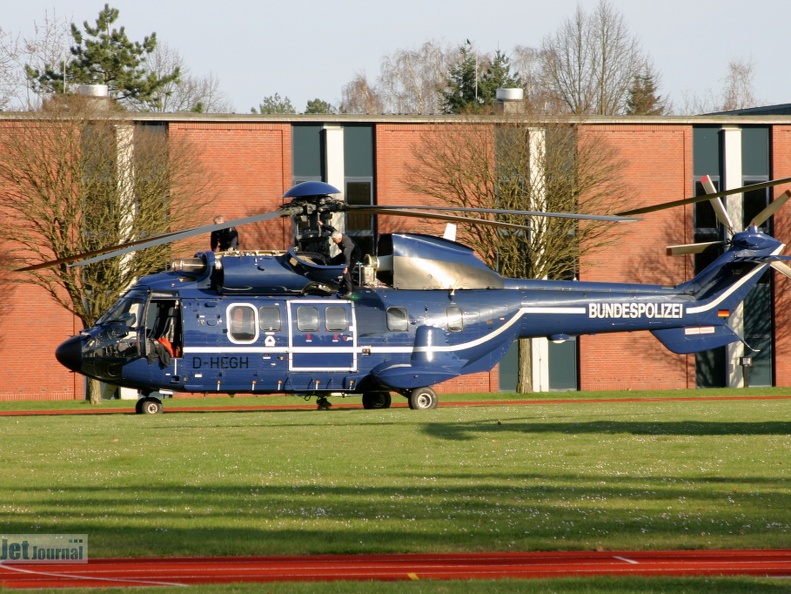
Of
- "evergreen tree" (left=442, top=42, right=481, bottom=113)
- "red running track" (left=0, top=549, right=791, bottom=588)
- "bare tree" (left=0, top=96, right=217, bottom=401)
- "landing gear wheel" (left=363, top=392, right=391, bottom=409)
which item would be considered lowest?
"landing gear wheel" (left=363, top=392, right=391, bottom=409)

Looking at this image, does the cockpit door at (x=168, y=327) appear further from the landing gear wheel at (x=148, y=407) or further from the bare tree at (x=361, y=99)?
the bare tree at (x=361, y=99)

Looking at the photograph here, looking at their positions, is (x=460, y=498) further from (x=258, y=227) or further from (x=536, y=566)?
(x=258, y=227)

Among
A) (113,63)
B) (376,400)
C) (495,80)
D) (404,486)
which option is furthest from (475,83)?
(404,486)

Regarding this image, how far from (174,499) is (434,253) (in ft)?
50.8

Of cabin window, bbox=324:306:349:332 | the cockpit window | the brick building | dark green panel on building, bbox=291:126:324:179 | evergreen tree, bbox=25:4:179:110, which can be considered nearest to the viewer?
the cockpit window

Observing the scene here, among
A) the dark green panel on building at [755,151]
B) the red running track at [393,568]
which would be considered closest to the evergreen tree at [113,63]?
the dark green panel on building at [755,151]

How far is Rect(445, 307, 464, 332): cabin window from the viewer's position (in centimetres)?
2764

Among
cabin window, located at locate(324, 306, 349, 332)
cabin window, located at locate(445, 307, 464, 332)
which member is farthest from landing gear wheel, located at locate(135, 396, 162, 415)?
cabin window, located at locate(445, 307, 464, 332)

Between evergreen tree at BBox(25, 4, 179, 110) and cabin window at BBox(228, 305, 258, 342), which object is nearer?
cabin window at BBox(228, 305, 258, 342)

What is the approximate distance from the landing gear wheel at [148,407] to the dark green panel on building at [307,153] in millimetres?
20402

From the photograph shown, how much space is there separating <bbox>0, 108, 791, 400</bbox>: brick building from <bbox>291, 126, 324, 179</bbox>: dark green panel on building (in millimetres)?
43

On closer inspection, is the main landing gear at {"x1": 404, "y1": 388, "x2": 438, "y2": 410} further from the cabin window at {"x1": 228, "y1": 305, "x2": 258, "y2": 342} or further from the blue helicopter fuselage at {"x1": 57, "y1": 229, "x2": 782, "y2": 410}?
the cabin window at {"x1": 228, "y1": 305, "x2": 258, "y2": 342}

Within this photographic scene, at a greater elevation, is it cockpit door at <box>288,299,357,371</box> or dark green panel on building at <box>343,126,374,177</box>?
dark green panel on building at <box>343,126,374,177</box>

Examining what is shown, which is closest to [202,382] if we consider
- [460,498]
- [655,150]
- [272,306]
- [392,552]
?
[272,306]
